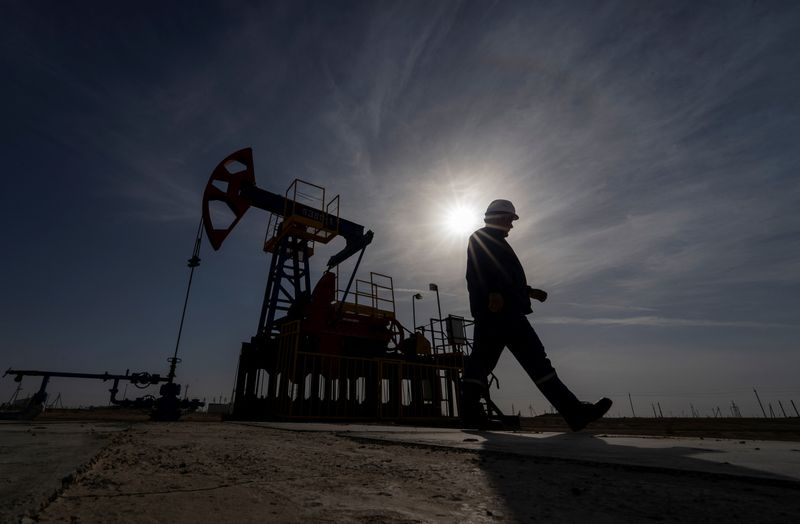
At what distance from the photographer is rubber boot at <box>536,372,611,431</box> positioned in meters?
3.71

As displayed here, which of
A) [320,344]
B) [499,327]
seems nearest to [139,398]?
[320,344]

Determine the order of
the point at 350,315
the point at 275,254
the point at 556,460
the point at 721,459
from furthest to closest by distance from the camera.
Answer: the point at 275,254 → the point at 350,315 → the point at 556,460 → the point at 721,459

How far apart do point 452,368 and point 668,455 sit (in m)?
11.2

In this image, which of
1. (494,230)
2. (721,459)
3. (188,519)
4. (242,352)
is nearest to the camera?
(188,519)

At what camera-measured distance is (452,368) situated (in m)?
12.5

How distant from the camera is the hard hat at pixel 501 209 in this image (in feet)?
15.8

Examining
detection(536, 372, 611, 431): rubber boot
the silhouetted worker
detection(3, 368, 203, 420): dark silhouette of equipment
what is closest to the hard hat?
the silhouetted worker

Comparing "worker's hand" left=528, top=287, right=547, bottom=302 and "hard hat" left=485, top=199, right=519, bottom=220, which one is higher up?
"hard hat" left=485, top=199, right=519, bottom=220

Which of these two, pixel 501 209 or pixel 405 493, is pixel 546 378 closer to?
pixel 501 209

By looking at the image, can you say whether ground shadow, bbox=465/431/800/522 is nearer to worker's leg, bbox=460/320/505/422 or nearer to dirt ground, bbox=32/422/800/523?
dirt ground, bbox=32/422/800/523

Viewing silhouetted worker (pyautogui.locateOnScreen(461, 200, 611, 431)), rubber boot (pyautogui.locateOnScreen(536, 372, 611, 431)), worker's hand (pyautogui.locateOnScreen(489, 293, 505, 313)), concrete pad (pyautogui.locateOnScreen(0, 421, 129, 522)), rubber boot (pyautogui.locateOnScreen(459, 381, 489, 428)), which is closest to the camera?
concrete pad (pyautogui.locateOnScreen(0, 421, 129, 522))

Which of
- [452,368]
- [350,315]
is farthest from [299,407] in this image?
[452,368]

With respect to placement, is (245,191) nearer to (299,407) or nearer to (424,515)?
(299,407)

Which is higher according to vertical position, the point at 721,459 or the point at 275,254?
the point at 275,254
